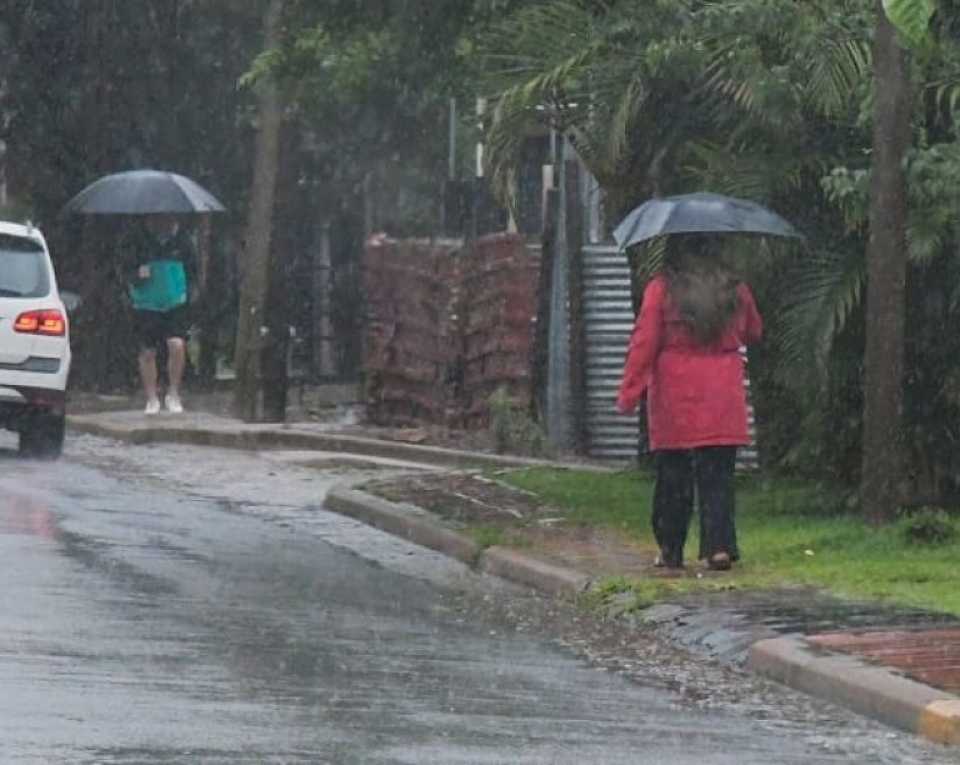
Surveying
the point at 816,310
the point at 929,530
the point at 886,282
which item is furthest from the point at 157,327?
the point at 929,530

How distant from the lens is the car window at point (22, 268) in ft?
64.5

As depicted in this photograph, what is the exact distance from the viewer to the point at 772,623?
11.5m

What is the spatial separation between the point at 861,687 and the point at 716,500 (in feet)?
11.6

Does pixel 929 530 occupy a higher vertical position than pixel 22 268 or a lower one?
lower

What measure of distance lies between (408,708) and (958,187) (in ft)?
19.1

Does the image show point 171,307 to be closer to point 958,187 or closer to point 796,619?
point 958,187

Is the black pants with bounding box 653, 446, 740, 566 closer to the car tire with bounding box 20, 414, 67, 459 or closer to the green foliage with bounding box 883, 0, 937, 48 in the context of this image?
the green foliage with bounding box 883, 0, 937, 48

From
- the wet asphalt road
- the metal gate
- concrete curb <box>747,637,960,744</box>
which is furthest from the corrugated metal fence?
concrete curb <box>747,637,960,744</box>

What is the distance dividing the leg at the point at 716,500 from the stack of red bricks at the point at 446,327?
764 cm

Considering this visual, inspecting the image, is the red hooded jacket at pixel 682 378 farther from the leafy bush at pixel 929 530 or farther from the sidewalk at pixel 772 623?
the leafy bush at pixel 929 530

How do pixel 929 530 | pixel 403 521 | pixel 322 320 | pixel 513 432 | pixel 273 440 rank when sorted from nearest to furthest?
pixel 929 530
pixel 403 521
pixel 513 432
pixel 273 440
pixel 322 320

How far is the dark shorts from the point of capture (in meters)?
23.3

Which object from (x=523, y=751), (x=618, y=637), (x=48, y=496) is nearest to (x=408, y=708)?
(x=523, y=751)

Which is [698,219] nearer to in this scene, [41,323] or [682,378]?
[682,378]
